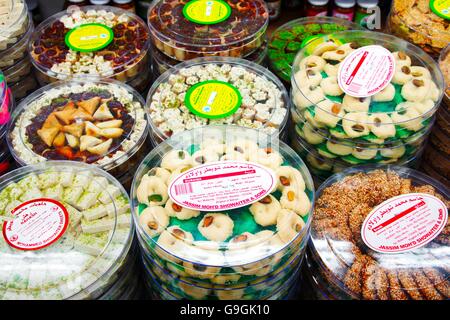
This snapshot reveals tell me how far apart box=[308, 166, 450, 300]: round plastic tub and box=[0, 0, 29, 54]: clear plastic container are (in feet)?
4.46

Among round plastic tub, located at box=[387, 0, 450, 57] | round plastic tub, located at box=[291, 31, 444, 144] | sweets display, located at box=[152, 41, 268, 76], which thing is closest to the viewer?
round plastic tub, located at box=[291, 31, 444, 144]

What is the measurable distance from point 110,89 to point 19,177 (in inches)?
19.7

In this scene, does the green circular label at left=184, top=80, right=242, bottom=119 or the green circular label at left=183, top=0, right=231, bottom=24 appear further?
the green circular label at left=183, top=0, right=231, bottom=24

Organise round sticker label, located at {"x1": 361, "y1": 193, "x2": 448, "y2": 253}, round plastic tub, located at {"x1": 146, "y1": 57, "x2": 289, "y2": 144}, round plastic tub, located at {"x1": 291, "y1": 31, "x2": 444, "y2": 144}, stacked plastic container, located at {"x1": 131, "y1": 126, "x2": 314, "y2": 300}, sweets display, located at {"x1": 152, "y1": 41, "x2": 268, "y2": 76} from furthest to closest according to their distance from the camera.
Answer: sweets display, located at {"x1": 152, "y1": 41, "x2": 268, "y2": 76} < round plastic tub, located at {"x1": 146, "y1": 57, "x2": 289, "y2": 144} < round plastic tub, located at {"x1": 291, "y1": 31, "x2": 444, "y2": 144} < round sticker label, located at {"x1": 361, "y1": 193, "x2": 448, "y2": 253} < stacked plastic container, located at {"x1": 131, "y1": 126, "x2": 314, "y2": 300}

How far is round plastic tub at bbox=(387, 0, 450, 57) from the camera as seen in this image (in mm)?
1871

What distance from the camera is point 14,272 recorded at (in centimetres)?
131

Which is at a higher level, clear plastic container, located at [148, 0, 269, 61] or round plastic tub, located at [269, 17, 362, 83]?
clear plastic container, located at [148, 0, 269, 61]

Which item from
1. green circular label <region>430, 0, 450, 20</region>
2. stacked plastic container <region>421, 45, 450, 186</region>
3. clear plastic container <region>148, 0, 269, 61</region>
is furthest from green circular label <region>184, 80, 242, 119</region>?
green circular label <region>430, 0, 450, 20</region>

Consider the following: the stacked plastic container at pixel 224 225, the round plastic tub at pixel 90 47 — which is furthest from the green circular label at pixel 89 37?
the stacked plastic container at pixel 224 225

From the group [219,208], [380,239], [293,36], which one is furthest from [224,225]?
[293,36]

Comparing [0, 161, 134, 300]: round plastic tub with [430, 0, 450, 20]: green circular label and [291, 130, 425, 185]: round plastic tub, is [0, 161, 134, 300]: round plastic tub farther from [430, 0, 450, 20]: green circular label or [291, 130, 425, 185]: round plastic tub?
[430, 0, 450, 20]: green circular label

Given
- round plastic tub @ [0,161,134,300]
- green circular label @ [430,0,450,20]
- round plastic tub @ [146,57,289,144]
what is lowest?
round plastic tub @ [0,161,134,300]

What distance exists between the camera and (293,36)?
216cm

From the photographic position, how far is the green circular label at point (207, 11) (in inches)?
77.2
